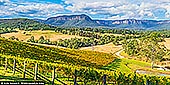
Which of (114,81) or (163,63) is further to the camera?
(163,63)

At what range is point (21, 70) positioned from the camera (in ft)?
193

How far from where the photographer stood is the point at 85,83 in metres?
54.2

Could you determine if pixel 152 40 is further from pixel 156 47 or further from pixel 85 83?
pixel 85 83

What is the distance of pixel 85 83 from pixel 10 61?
50.8ft

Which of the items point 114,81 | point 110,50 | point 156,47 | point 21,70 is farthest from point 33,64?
point 110,50

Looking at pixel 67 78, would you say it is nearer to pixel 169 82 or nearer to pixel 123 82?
pixel 123 82

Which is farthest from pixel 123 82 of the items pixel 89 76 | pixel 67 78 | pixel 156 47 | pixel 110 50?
pixel 110 50

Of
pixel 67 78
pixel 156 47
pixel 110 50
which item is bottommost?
pixel 110 50

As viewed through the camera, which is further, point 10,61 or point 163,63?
point 163,63

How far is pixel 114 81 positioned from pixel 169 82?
10.4 metres

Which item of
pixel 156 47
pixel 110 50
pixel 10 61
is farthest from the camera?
pixel 110 50

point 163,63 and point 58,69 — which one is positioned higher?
point 58,69

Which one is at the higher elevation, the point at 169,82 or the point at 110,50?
the point at 169,82

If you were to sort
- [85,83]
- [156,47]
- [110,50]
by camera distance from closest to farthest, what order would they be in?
[85,83] → [156,47] → [110,50]
